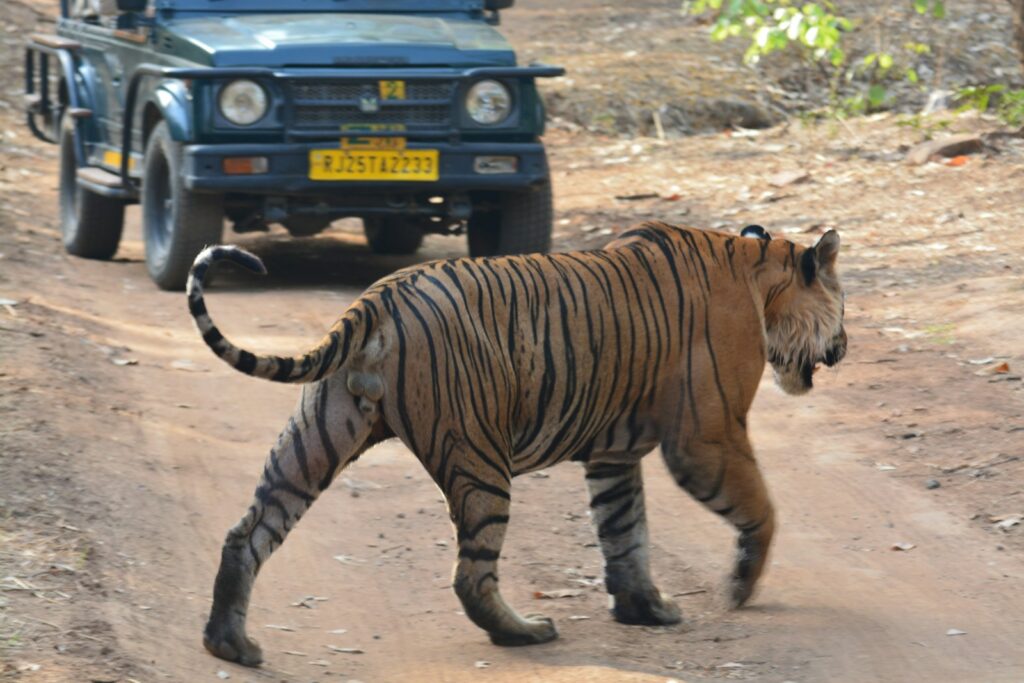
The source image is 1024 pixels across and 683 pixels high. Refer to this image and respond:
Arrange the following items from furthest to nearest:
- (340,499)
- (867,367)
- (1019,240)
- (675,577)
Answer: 1. (1019,240)
2. (867,367)
3. (340,499)
4. (675,577)

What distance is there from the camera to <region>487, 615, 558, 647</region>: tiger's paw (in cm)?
460

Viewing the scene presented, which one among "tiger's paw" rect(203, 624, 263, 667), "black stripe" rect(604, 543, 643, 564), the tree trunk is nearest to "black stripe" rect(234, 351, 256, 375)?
"tiger's paw" rect(203, 624, 263, 667)

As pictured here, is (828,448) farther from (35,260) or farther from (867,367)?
(35,260)

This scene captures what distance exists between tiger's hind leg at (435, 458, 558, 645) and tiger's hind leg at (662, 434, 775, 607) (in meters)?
0.60

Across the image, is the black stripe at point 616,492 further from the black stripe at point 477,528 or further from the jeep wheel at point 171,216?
the jeep wheel at point 171,216

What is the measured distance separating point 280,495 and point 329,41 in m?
5.10

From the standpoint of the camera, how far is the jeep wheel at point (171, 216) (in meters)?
9.01

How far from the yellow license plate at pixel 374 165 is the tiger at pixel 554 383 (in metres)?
3.82

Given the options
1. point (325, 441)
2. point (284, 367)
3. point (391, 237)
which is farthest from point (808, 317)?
point (391, 237)

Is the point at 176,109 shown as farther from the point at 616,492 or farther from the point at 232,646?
the point at 232,646

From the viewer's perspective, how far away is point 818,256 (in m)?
5.15

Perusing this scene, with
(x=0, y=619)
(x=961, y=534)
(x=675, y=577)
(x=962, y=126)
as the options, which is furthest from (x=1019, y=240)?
(x=0, y=619)

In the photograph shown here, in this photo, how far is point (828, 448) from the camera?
676 centimetres

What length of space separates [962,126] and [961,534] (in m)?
7.84
